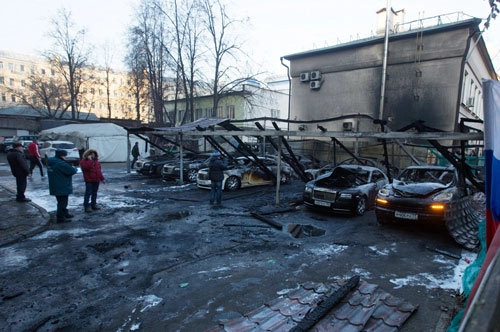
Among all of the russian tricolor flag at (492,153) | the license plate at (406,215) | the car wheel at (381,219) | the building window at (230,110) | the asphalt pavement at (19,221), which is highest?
the building window at (230,110)

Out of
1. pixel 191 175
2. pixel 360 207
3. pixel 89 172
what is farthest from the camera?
pixel 191 175

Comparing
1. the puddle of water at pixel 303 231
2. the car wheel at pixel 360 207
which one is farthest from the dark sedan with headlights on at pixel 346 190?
the puddle of water at pixel 303 231

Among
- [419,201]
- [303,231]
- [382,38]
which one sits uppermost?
[382,38]

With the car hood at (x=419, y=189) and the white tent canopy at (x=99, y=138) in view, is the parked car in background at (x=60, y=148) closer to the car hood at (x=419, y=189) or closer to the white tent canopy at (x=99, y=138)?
the white tent canopy at (x=99, y=138)

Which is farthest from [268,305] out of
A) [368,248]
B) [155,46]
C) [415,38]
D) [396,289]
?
[155,46]

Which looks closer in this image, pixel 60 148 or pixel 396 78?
pixel 396 78

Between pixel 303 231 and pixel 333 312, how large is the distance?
383 cm

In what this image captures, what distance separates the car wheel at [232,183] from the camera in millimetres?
11952

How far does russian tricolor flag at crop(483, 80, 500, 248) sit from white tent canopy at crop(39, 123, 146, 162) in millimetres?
25087

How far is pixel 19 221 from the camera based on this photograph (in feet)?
22.0

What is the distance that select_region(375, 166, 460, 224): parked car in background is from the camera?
5.98 metres

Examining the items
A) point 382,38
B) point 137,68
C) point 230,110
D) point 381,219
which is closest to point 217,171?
point 381,219

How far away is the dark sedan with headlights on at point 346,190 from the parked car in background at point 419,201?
1.08m

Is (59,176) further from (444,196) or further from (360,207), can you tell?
(444,196)
